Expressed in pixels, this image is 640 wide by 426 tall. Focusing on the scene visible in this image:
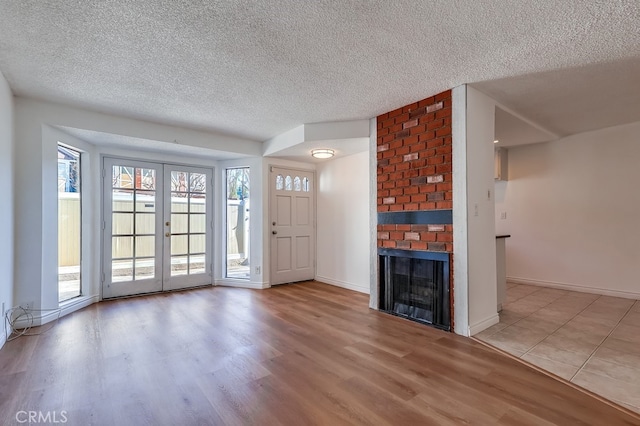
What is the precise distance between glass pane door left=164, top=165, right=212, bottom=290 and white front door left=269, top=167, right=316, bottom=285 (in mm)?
1156

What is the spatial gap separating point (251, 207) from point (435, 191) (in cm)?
313

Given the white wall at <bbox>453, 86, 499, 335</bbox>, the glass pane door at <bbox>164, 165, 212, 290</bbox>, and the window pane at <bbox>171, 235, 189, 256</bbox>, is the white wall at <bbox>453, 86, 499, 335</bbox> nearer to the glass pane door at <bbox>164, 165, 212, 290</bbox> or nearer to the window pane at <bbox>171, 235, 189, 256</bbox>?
the glass pane door at <bbox>164, 165, 212, 290</bbox>

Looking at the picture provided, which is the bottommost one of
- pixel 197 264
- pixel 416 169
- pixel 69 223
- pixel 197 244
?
pixel 197 264

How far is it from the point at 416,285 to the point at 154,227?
397 centimetres

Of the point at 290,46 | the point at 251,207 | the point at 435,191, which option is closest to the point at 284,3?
the point at 290,46

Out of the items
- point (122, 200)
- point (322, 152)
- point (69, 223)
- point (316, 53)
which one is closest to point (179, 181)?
point (122, 200)

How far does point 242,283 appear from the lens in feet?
16.8

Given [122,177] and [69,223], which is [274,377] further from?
[122,177]

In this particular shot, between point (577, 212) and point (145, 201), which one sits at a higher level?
point (145, 201)

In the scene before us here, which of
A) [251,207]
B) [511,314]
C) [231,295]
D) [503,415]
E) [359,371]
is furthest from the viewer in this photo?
[251,207]

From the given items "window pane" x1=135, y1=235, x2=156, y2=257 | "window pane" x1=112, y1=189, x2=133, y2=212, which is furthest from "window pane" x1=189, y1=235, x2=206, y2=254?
"window pane" x1=112, y1=189, x2=133, y2=212

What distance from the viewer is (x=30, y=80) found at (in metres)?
2.81

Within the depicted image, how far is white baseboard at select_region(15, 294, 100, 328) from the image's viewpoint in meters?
3.20

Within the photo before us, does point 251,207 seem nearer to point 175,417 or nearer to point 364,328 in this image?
point 364,328
